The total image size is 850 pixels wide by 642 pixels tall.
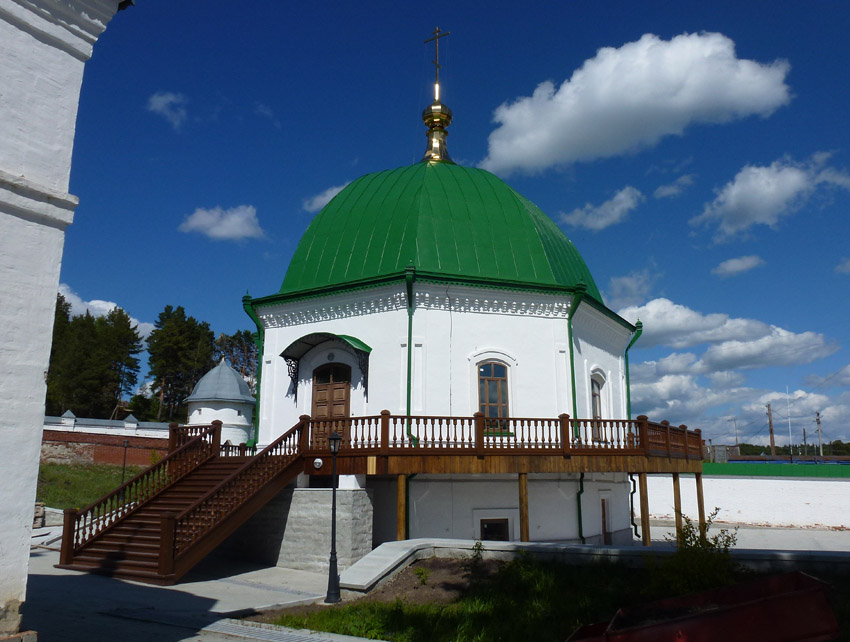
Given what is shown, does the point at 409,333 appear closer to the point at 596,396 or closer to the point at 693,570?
the point at 596,396

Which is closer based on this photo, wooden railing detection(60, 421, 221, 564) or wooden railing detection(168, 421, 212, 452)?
wooden railing detection(60, 421, 221, 564)

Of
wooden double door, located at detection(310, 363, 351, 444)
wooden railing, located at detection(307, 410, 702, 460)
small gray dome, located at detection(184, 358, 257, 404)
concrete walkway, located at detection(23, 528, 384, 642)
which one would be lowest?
concrete walkway, located at detection(23, 528, 384, 642)

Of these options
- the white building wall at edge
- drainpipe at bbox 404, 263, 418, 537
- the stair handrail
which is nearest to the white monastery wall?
drainpipe at bbox 404, 263, 418, 537

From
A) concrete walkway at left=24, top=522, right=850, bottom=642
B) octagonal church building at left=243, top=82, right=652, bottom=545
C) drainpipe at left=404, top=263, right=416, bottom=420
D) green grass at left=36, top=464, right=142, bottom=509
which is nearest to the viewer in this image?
concrete walkway at left=24, top=522, right=850, bottom=642

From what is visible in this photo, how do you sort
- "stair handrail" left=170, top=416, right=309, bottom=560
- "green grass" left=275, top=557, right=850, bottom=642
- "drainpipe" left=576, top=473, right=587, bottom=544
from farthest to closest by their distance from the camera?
"drainpipe" left=576, top=473, right=587, bottom=544 → "stair handrail" left=170, top=416, right=309, bottom=560 → "green grass" left=275, top=557, right=850, bottom=642

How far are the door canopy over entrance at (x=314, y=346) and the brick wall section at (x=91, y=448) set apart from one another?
14.2m

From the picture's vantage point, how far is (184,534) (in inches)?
462

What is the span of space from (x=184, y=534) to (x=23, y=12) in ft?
27.4

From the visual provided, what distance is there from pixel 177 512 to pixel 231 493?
98 centimetres

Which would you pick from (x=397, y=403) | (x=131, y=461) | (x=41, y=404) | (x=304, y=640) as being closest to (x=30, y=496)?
(x=41, y=404)

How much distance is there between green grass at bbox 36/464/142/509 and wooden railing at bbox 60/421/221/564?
6772mm

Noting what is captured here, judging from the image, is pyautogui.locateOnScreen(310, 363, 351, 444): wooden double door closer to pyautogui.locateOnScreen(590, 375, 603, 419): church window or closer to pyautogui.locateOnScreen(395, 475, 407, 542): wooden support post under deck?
pyautogui.locateOnScreen(395, 475, 407, 542): wooden support post under deck

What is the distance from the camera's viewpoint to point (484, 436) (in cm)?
1552

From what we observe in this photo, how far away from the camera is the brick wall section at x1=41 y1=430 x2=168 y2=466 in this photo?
97.5ft
